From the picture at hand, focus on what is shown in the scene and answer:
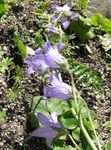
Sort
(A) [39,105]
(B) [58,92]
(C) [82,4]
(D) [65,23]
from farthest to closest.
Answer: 1. (C) [82,4]
2. (D) [65,23]
3. (A) [39,105]
4. (B) [58,92]

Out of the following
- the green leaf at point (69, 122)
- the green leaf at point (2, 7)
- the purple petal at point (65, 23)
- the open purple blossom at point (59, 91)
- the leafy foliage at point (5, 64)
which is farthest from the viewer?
the purple petal at point (65, 23)

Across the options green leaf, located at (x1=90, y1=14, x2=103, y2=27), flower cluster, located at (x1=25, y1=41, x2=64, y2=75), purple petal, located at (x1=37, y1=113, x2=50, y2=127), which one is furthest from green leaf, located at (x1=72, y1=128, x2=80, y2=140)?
green leaf, located at (x1=90, y1=14, x2=103, y2=27)

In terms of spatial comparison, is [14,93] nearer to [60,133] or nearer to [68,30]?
[60,133]

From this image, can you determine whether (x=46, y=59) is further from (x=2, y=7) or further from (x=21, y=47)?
(x=2, y=7)

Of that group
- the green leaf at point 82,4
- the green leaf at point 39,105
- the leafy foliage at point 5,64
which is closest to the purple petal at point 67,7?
the green leaf at point 82,4

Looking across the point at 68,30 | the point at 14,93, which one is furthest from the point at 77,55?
the point at 14,93

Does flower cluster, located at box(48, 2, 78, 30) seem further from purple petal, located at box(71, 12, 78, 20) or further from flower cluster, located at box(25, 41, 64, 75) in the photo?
flower cluster, located at box(25, 41, 64, 75)

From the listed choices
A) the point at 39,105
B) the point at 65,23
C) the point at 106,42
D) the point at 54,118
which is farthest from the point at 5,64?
the point at 106,42

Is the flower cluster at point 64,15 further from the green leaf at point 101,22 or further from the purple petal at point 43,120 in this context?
the purple petal at point 43,120
